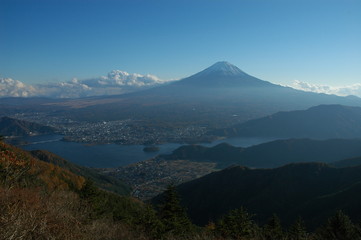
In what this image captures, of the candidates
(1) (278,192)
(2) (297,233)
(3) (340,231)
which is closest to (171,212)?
(2) (297,233)

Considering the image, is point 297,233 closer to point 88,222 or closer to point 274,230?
point 274,230

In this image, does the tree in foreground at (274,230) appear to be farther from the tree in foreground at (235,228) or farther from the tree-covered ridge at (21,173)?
the tree-covered ridge at (21,173)

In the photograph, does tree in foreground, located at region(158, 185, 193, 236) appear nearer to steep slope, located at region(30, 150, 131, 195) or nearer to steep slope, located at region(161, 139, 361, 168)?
steep slope, located at region(30, 150, 131, 195)

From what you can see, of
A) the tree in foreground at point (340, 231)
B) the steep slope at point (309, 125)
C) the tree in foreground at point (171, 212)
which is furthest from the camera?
the steep slope at point (309, 125)

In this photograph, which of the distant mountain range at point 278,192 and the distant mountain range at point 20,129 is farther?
the distant mountain range at point 20,129

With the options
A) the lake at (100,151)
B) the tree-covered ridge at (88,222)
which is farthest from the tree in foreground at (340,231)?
the lake at (100,151)

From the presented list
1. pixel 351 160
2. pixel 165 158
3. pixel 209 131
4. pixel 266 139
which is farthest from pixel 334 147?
pixel 209 131

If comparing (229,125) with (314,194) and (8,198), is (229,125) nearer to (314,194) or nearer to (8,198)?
(314,194)
